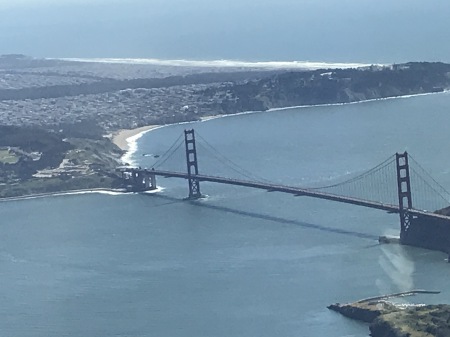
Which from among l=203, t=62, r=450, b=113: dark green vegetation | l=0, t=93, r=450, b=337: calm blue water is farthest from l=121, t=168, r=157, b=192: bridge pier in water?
l=203, t=62, r=450, b=113: dark green vegetation

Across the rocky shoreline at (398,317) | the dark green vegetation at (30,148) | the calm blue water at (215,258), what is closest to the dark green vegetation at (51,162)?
the dark green vegetation at (30,148)

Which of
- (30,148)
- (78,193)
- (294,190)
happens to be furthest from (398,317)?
(30,148)

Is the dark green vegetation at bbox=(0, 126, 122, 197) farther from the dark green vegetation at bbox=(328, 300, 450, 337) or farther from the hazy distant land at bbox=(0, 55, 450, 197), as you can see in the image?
the dark green vegetation at bbox=(328, 300, 450, 337)

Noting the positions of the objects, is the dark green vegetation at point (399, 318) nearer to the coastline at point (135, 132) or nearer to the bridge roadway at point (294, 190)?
the bridge roadway at point (294, 190)

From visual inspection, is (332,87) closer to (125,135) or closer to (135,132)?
(135,132)

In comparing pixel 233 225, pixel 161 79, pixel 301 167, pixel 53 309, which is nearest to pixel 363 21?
pixel 161 79
